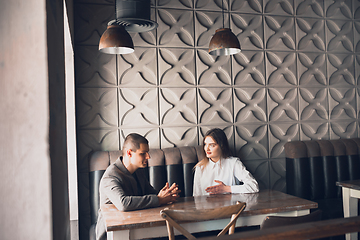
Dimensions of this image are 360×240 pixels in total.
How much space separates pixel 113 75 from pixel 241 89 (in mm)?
1525

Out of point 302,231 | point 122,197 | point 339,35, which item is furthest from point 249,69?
point 302,231

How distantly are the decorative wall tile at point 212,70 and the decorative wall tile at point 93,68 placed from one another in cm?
99

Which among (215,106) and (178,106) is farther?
(215,106)

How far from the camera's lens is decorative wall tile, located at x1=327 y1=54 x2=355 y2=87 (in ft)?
12.5

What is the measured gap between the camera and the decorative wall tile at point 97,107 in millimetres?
3068

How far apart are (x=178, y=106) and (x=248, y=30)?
1.31 metres

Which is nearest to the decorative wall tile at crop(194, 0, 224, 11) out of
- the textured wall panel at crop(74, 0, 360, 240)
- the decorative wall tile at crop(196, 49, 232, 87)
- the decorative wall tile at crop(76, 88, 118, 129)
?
the textured wall panel at crop(74, 0, 360, 240)

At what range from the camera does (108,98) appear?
10.3ft

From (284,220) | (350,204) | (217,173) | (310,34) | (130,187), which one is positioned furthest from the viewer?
(310,34)

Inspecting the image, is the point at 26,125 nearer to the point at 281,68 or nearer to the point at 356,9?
the point at 281,68

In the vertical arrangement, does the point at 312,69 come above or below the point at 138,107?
above

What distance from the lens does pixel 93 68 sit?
123 inches

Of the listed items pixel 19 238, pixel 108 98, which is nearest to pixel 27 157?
pixel 19 238

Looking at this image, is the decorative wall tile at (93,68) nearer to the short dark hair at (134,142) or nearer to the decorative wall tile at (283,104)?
the short dark hair at (134,142)
